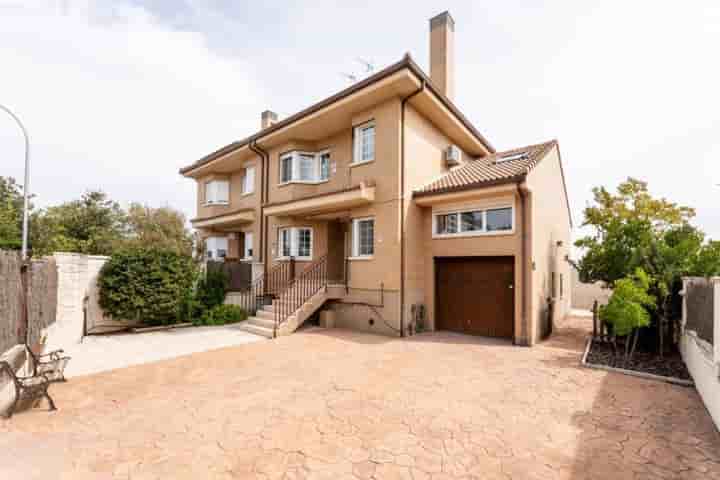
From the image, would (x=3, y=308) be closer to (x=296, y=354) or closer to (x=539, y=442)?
(x=296, y=354)

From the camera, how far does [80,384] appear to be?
597 centimetres

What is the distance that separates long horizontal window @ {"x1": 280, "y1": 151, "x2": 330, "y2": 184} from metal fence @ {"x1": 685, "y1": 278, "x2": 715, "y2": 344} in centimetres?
1132

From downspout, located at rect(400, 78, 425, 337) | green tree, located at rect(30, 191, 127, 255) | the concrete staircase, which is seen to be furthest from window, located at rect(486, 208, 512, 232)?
green tree, located at rect(30, 191, 127, 255)

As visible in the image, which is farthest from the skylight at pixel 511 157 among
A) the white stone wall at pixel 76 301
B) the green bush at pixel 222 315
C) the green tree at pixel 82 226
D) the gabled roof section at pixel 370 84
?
the green tree at pixel 82 226

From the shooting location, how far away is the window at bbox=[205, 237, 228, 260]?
61.3 ft

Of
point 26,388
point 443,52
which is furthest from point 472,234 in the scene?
point 26,388

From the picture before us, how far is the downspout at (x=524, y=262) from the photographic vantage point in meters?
9.08

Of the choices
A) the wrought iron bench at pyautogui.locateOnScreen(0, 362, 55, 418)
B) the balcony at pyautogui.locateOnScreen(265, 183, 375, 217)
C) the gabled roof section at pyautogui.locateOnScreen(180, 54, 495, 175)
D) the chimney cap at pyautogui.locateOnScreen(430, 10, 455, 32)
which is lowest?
the wrought iron bench at pyautogui.locateOnScreen(0, 362, 55, 418)

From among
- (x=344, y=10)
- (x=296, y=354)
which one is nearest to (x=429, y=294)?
(x=296, y=354)

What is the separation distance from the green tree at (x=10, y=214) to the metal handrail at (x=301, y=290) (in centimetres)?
2248

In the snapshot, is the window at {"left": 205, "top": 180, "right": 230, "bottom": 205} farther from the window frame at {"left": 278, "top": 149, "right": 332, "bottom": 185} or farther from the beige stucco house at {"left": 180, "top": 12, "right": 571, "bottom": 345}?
the window frame at {"left": 278, "top": 149, "right": 332, "bottom": 185}

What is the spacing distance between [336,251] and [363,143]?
182 inches

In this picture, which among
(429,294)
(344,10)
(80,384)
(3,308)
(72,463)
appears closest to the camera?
(72,463)

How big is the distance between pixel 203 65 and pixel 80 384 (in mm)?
9237
